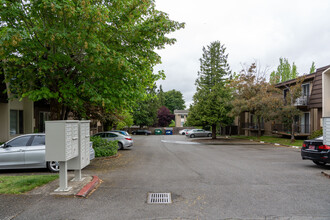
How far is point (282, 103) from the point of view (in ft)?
81.0

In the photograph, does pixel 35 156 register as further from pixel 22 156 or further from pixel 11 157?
pixel 11 157

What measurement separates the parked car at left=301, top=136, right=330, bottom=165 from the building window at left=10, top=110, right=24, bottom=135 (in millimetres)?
16880

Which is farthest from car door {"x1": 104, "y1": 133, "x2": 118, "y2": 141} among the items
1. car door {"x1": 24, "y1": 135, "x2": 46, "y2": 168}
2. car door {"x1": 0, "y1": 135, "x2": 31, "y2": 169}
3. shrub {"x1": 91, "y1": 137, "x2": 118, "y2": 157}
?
car door {"x1": 0, "y1": 135, "x2": 31, "y2": 169}

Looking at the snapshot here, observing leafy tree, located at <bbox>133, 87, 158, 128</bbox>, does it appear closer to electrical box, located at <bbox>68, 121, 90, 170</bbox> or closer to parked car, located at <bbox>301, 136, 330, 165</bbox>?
parked car, located at <bbox>301, 136, 330, 165</bbox>

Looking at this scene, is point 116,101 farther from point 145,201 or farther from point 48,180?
point 145,201

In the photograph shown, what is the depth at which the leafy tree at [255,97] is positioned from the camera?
24.8 metres

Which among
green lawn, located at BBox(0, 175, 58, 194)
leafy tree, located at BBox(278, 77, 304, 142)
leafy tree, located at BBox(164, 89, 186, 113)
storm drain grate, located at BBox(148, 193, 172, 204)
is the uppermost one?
leafy tree, located at BBox(164, 89, 186, 113)

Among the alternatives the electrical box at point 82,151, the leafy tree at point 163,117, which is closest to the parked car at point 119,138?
the electrical box at point 82,151

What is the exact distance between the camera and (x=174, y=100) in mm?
91625

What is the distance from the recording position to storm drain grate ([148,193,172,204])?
5.87 meters

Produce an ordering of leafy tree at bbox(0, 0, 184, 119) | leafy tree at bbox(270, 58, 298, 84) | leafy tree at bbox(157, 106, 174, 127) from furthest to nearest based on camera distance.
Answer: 1. leafy tree at bbox(157, 106, 174, 127)
2. leafy tree at bbox(270, 58, 298, 84)
3. leafy tree at bbox(0, 0, 184, 119)

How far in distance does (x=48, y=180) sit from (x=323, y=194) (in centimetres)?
764

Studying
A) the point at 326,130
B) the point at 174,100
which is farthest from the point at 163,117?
the point at 326,130

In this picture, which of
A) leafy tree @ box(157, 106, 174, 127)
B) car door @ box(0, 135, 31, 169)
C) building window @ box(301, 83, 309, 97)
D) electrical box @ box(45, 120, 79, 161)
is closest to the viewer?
electrical box @ box(45, 120, 79, 161)
